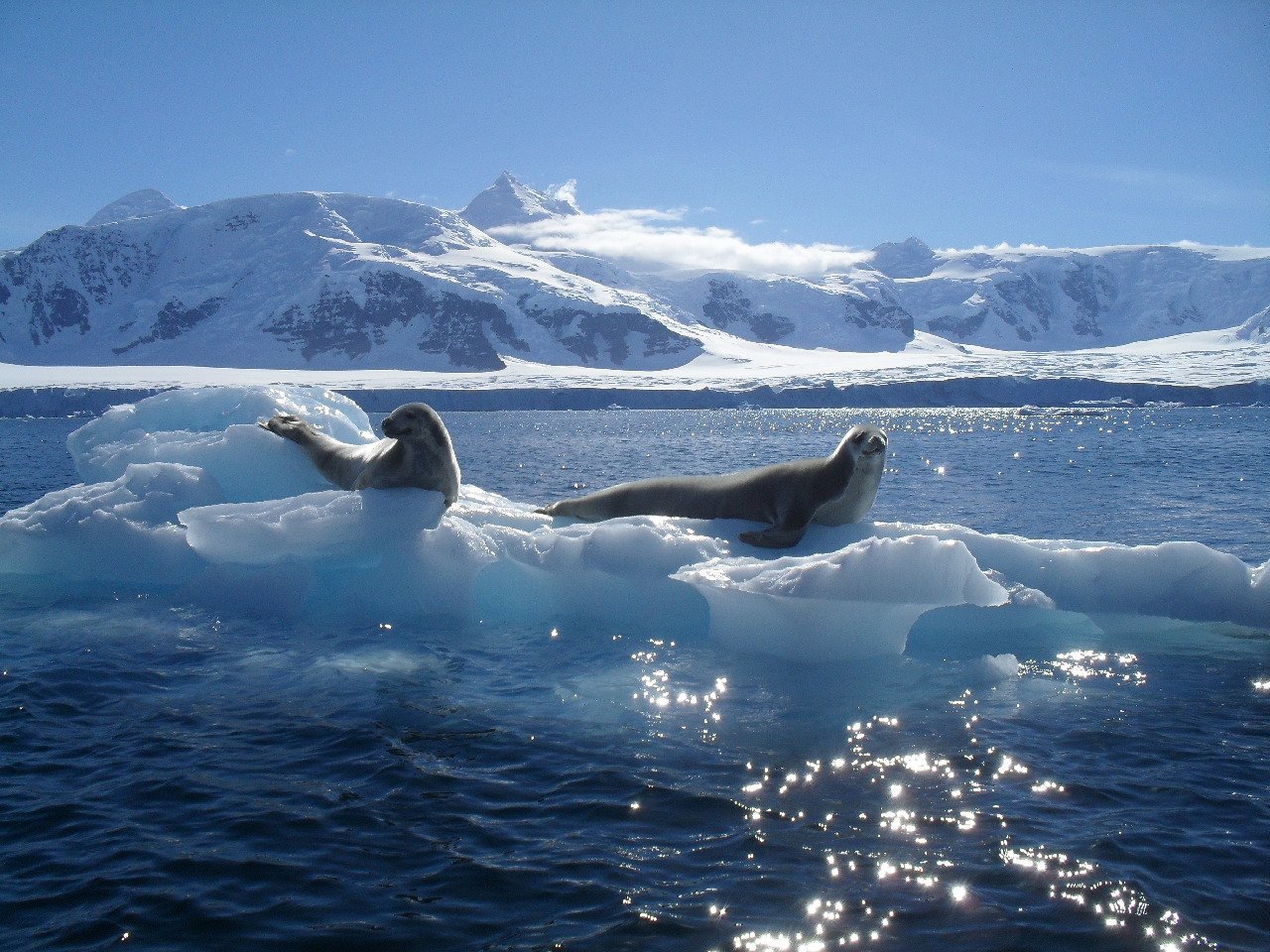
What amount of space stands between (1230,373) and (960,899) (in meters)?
107

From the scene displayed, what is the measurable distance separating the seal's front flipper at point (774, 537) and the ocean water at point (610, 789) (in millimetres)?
1355

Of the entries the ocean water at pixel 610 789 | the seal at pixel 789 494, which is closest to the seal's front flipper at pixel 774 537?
the seal at pixel 789 494

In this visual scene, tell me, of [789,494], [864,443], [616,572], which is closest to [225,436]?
[616,572]

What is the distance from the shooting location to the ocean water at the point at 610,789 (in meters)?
3.85

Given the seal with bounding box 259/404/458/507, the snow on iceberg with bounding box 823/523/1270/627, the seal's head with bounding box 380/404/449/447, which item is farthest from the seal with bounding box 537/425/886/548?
the seal's head with bounding box 380/404/449/447

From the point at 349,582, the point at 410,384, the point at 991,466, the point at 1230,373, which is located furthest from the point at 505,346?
the point at 349,582

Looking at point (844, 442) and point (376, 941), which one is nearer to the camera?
point (376, 941)

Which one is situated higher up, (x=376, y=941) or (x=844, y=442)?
(x=844, y=442)

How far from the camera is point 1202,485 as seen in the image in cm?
2653

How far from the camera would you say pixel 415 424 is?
9.61m

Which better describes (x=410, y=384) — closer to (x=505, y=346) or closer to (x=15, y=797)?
(x=505, y=346)

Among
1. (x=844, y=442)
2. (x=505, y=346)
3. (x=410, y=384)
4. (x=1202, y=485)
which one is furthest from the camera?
(x=505, y=346)

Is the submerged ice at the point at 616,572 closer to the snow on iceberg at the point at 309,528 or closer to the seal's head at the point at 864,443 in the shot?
the snow on iceberg at the point at 309,528

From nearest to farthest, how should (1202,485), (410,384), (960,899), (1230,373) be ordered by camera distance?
(960,899), (1202,485), (1230,373), (410,384)
